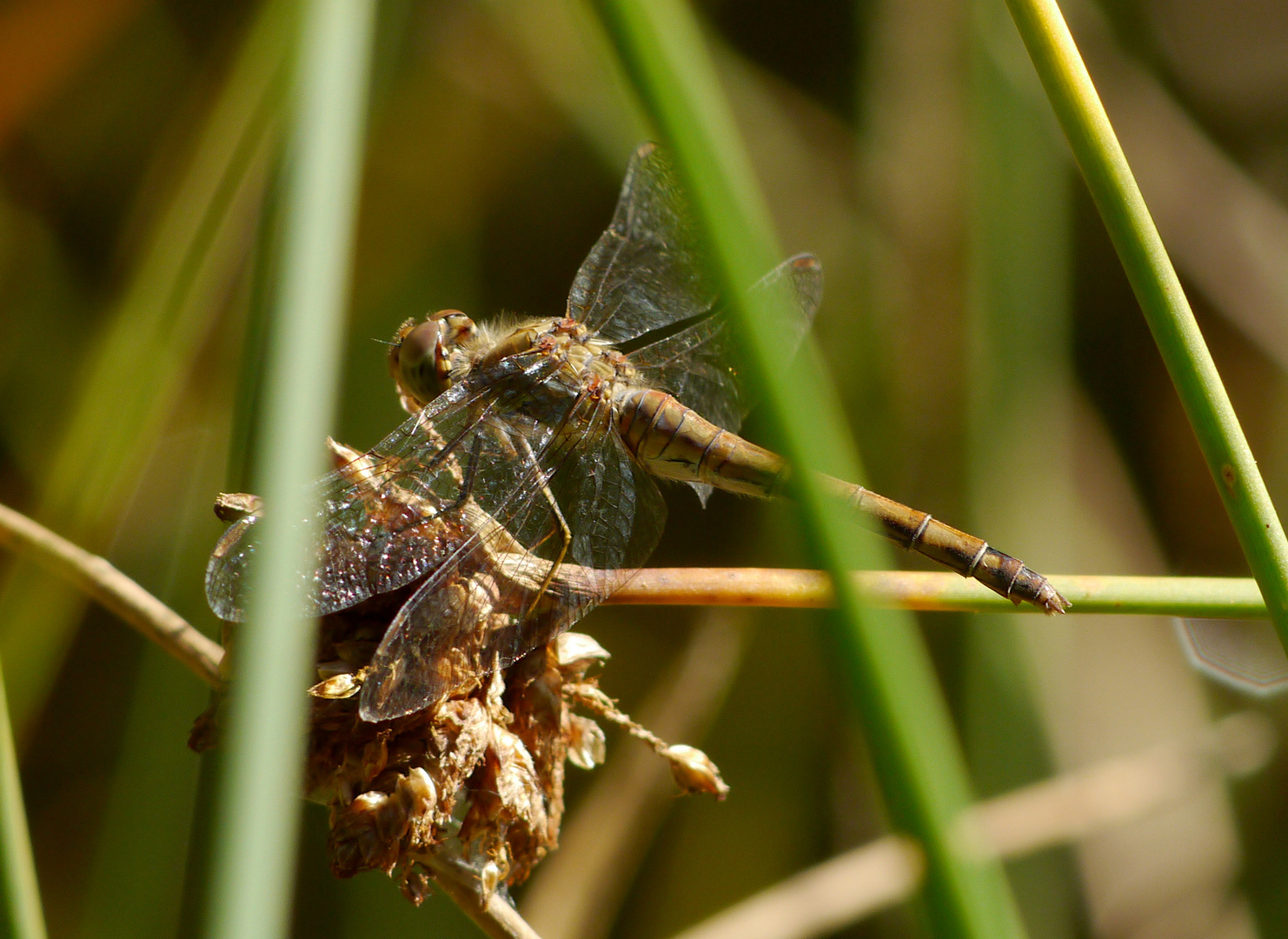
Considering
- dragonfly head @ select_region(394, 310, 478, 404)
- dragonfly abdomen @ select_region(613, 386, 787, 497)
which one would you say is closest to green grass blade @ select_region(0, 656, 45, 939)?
dragonfly head @ select_region(394, 310, 478, 404)

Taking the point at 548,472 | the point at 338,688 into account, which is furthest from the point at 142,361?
the point at 338,688

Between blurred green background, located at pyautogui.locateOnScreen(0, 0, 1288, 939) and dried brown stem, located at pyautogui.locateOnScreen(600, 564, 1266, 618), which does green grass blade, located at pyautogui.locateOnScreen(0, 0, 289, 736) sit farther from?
dried brown stem, located at pyautogui.locateOnScreen(600, 564, 1266, 618)

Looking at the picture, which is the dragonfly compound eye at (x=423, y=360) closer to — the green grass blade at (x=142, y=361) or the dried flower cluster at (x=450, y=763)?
the green grass blade at (x=142, y=361)

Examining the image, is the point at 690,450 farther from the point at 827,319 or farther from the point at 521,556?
the point at 827,319

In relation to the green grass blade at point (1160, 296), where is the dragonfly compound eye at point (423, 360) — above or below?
below

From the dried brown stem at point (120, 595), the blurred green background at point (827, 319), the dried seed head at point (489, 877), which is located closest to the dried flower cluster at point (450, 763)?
the dried seed head at point (489, 877)
